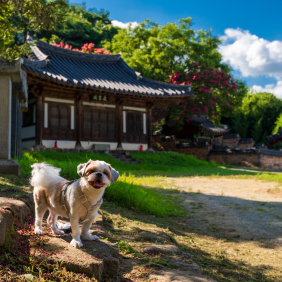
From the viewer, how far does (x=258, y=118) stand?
121 feet

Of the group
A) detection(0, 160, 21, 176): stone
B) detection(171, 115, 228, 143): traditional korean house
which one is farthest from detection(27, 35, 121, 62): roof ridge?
detection(0, 160, 21, 176): stone

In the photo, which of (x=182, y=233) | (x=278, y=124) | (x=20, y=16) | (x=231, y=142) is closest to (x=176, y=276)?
(x=182, y=233)

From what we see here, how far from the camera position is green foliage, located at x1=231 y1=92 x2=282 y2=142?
3603 centimetres

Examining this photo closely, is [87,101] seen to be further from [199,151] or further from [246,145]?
[246,145]

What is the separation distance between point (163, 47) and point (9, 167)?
1773 cm

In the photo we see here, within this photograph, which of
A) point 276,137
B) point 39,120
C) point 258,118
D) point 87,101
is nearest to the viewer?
point 39,120

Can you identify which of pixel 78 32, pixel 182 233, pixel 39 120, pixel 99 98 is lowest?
pixel 182 233

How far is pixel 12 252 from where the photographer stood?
2.39 metres

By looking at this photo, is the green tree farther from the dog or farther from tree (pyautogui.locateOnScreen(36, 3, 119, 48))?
the dog

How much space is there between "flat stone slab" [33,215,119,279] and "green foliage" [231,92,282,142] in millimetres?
35924

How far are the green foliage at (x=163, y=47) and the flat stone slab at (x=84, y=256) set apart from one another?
18.8 m

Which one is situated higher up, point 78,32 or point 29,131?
point 78,32

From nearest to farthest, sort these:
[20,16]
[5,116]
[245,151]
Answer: [5,116] → [20,16] → [245,151]

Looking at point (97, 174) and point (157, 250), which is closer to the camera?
point (97, 174)
